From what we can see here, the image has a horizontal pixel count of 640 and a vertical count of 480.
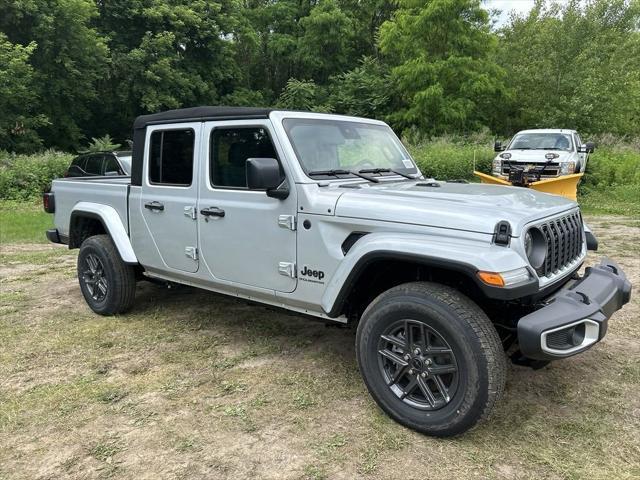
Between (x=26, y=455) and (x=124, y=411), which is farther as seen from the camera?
(x=124, y=411)

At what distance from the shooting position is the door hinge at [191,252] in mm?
4223

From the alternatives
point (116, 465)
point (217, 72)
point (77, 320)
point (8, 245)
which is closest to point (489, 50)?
point (217, 72)

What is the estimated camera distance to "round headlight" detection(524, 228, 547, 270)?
2939mm

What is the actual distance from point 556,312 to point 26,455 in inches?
118

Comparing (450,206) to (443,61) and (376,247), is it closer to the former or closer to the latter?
(376,247)

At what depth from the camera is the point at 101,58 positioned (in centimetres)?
2325

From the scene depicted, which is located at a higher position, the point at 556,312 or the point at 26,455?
Result: the point at 556,312

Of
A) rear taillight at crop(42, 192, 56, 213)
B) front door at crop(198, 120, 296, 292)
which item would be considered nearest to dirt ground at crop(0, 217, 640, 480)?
front door at crop(198, 120, 296, 292)

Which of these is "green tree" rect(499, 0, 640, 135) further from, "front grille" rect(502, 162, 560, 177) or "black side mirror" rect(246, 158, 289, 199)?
"black side mirror" rect(246, 158, 289, 199)

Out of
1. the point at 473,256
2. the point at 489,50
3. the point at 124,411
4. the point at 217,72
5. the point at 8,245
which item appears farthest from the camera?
→ the point at 217,72

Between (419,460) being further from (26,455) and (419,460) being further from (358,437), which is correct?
(26,455)

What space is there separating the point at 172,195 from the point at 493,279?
278 cm

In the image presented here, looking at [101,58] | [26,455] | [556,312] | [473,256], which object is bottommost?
[26,455]

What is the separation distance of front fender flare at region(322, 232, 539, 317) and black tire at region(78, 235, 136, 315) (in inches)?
98.8
